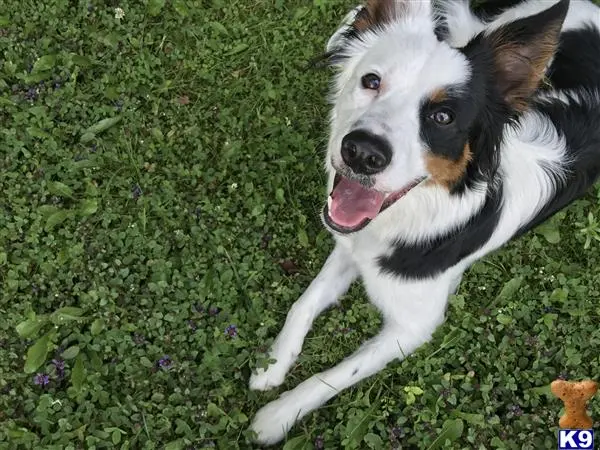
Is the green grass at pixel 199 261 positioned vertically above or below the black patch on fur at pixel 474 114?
below

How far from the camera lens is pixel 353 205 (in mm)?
2971

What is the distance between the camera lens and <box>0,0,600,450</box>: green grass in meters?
3.69

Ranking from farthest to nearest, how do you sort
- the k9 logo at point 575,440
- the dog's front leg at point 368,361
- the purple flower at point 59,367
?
the k9 logo at point 575,440 < the purple flower at point 59,367 < the dog's front leg at point 368,361

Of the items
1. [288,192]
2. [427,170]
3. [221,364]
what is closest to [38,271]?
[221,364]

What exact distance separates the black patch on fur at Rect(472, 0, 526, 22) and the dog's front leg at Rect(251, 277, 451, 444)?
1.46 m

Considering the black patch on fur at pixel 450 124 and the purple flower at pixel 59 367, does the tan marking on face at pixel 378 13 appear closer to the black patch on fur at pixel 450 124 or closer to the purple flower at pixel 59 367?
the black patch on fur at pixel 450 124

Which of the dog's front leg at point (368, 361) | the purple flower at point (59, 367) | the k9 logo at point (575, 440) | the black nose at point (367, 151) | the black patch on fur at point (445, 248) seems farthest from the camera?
the k9 logo at point (575, 440)

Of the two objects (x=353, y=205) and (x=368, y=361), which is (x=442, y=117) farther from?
(x=368, y=361)

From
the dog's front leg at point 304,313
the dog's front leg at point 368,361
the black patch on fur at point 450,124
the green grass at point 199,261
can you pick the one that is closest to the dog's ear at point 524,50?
the black patch on fur at point 450,124

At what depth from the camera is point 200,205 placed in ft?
13.6

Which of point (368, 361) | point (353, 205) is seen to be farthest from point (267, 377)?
point (353, 205)

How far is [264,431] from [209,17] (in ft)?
9.34

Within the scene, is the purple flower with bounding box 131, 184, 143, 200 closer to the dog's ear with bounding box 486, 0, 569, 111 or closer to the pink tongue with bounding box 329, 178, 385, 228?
the pink tongue with bounding box 329, 178, 385, 228

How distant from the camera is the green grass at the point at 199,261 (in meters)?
3.69
